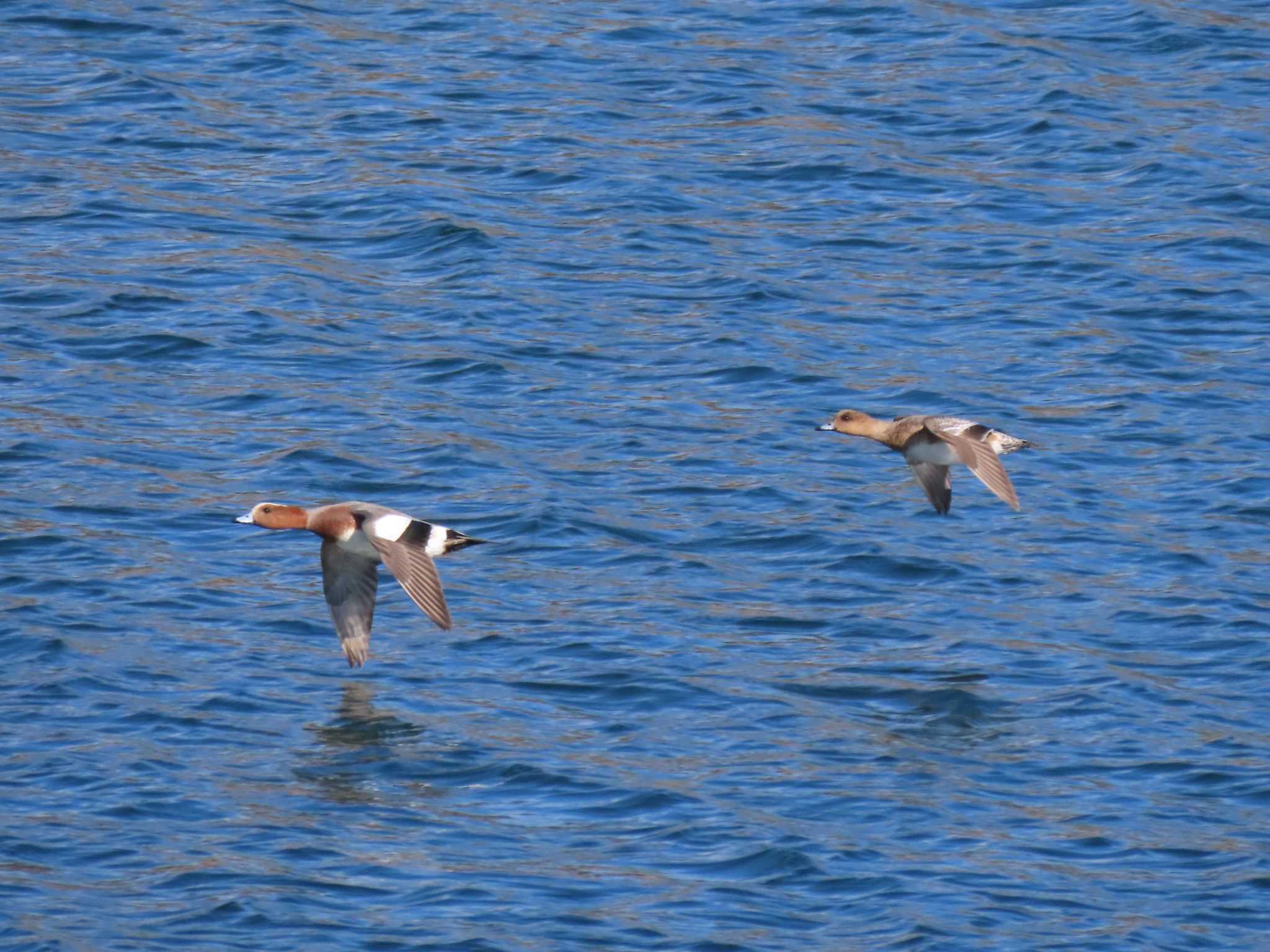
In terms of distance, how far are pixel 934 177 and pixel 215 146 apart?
6.63 metres

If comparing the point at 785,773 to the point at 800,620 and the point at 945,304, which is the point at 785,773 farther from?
the point at 945,304

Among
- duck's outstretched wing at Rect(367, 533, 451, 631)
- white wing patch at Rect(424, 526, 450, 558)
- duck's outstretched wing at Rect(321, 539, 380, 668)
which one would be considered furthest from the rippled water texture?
white wing patch at Rect(424, 526, 450, 558)

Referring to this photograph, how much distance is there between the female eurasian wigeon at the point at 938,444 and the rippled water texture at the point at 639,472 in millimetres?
678

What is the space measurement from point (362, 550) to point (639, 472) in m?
3.38

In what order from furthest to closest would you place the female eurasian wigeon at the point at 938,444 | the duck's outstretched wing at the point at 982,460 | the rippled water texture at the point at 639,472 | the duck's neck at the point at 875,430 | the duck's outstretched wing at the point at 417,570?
the duck's neck at the point at 875,430, the female eurasian wigeon at the point at 938,444, the duck's outstretched wing at the point at 982,460, the duck's outstretched wing at the point at 417,570, the rippled water texture at the point at 639,472

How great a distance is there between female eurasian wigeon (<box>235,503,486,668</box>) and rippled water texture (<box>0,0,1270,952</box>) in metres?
0.32

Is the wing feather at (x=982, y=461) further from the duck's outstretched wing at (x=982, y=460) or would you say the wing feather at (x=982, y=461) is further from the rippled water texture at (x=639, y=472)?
the rippled water texture at (x=639, y=472)

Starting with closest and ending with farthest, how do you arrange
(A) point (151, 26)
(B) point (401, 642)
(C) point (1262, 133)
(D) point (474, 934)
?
(D) point (474, 934) → (B) point (401, 642) → (C) point (1262, 133) → (A) point (151, 26)

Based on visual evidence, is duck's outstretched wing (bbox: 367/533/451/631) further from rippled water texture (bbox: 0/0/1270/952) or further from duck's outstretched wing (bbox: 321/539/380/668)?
rippled water texture (bbox: 0/0/1270/952)

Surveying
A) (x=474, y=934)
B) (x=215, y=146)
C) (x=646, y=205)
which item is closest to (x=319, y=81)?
(x=215, y=146)

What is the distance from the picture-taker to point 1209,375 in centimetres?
1775

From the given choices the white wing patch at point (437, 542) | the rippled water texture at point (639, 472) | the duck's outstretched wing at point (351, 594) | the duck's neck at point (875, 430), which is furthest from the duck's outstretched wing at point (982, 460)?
the duck's outstretched wing at point (351, 594)

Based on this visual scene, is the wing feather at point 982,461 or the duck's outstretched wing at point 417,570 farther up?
the wing feather at point 982,461

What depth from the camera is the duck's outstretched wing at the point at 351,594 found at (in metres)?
13.1
